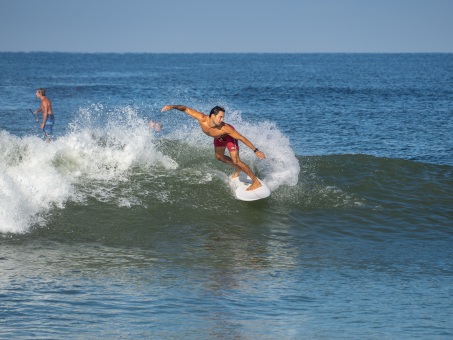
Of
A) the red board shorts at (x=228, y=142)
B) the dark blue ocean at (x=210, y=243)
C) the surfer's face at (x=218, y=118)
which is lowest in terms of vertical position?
the dark blue ocean at (x=210, y=243)

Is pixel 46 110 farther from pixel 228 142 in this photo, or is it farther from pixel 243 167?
pixel 243 167

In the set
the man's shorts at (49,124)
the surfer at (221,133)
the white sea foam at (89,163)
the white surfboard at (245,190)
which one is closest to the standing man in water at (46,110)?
the man's shorts at (49,124)

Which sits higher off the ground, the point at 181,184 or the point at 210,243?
the point at 181,184

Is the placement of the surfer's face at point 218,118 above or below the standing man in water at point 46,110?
above

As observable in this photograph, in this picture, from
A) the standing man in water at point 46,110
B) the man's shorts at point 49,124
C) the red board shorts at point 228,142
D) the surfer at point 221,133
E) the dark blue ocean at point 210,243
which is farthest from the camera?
the man's shorts at point 49,124

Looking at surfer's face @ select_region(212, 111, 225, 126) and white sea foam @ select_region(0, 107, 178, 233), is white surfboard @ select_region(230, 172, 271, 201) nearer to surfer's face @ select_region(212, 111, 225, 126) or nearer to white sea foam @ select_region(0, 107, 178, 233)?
surfer's face @ select_region(212, 111, 225, 126)

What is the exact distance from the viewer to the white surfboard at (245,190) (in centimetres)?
1316

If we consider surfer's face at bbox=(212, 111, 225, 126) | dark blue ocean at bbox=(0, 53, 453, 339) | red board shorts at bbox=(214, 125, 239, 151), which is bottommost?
dark blue ocean at bbox=(0, 53, 453, 339)

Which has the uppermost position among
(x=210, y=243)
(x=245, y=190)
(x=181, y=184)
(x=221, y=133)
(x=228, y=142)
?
(x=221, y=133)

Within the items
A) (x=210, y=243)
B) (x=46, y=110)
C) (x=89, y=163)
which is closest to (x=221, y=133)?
(x=210, y=243)

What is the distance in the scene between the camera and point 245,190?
13305 millimetres

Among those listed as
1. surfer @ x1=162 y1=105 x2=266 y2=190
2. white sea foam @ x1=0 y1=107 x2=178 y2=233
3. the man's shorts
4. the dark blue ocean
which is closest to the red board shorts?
surfer @ x1=162 y1=105 x2=266 y2=190

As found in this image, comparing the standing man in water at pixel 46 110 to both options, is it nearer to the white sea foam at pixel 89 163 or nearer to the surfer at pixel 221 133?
the white sea foam at pixel 89 163

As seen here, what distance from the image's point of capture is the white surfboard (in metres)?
13.2
